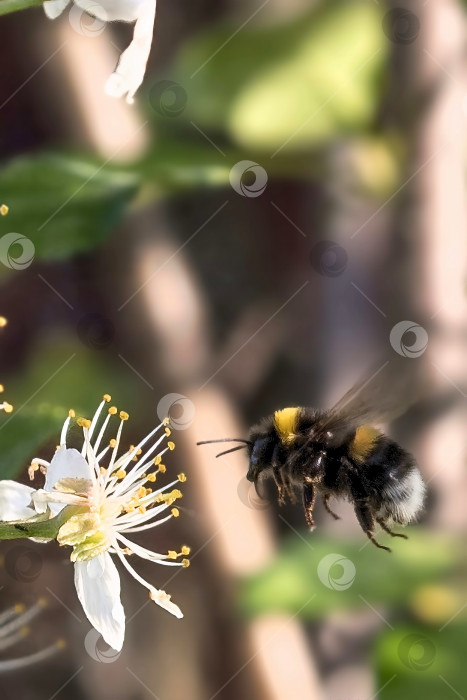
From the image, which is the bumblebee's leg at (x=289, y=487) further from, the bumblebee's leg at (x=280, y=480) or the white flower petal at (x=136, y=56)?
the white flower petal at (x=136, y=56)

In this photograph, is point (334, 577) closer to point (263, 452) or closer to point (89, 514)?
point (263, 452)

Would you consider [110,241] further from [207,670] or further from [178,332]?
[207,670]

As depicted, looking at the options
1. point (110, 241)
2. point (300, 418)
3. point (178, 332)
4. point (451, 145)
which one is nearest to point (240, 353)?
point (178, 332)

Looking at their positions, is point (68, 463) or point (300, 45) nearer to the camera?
point (68, 463)

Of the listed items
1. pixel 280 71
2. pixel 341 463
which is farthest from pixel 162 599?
pixel 280 71

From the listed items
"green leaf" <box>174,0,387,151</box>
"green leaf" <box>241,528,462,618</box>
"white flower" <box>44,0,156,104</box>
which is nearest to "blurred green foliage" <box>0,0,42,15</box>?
"white flower" <box>44,0,156,104</box>
